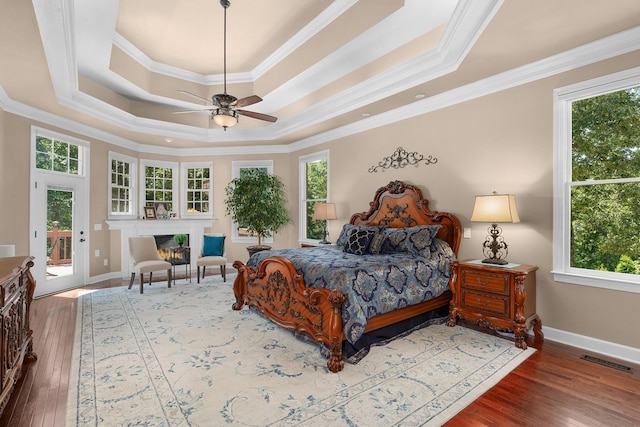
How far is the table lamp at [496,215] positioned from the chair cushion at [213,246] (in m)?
4.47

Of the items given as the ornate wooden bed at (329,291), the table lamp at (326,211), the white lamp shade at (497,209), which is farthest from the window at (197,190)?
the white lamp shade at (497,209)

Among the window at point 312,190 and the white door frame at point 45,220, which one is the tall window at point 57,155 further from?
the window at point 312,190

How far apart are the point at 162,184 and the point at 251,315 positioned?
14.9 ft

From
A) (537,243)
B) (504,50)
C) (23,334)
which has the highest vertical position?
(504,50)

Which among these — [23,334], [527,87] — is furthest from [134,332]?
[527,87]

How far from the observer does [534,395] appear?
2.37 metres

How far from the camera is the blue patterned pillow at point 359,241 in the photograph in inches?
163

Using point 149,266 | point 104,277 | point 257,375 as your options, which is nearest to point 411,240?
point 257,375

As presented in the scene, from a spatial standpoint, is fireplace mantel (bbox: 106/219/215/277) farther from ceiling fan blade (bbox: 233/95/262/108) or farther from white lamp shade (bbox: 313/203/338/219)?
ceiling fan blade (bbox: 233/95/262/108)

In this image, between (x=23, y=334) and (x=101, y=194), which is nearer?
(x=23, y=334)

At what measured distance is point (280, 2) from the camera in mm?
3811

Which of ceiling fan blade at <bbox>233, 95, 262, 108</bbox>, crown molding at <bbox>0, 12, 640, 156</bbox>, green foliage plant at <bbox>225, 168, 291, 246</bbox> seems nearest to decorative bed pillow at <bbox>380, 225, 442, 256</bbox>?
crown molding at <bbox>0, 12, 640, 156</bbox>

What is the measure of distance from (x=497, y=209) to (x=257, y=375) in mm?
2773

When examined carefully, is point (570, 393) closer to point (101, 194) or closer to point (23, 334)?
point (23, 334)
